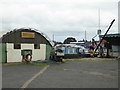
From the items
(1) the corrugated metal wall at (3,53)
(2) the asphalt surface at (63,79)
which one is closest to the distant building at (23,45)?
(1) the corrugated metal wall at (3,53)

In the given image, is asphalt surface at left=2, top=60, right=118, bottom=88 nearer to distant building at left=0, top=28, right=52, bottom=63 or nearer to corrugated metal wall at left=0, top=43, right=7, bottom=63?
corrugated metal wall at left=0, top=43, right=7, bottom=63

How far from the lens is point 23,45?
24625 millimetres

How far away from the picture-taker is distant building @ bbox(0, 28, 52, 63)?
75.4ft

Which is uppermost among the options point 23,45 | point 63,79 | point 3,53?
point 23,45

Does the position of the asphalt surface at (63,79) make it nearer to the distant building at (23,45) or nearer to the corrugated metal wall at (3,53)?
the corrugated metal wall at (3,53)

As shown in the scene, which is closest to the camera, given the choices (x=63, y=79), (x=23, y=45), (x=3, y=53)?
(x=63, y=79)

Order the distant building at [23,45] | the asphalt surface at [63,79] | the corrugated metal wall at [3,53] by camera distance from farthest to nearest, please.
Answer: the distant building at [23,45]
the corrugated metal wall at [3,53]
the asphalt surface at [63,79]

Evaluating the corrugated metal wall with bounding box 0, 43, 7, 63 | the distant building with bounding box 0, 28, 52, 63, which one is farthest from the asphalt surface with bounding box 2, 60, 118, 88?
the distant building with bounding box 0, 28, 52, 63

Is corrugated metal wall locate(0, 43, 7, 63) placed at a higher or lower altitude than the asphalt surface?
higher

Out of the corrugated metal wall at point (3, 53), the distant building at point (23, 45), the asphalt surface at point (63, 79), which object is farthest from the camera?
the distant building at point (23, 45)

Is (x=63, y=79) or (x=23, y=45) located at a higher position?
(x=23, y=45)

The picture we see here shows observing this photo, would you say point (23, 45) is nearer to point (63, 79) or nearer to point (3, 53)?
point (3, 53)

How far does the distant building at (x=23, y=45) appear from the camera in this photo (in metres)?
23.0

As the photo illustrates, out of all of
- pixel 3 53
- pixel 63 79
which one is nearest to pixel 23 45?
pixel 3 53
